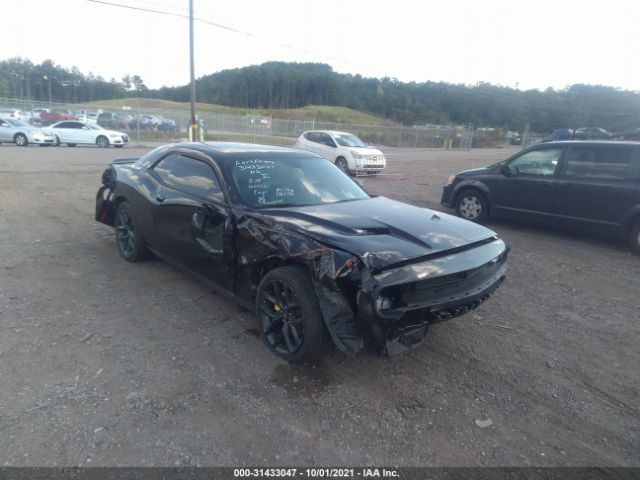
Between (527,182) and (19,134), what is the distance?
24.5 meters

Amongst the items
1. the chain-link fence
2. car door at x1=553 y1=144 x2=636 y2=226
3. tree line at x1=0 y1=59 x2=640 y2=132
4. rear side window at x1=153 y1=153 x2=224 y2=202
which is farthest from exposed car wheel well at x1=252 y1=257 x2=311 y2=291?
tree line at x1=0 y1=59 x2=640 y2=132

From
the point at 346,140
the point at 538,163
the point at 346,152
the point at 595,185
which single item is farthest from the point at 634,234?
the point at 346,140

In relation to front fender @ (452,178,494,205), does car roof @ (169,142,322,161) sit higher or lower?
higher

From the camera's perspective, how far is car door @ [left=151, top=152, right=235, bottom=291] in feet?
12.4

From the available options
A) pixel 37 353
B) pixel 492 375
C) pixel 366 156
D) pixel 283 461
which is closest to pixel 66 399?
pixel 37 353

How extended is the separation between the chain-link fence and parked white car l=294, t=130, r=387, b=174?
1618 cm

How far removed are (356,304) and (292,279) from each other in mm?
524

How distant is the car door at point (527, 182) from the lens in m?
7.37

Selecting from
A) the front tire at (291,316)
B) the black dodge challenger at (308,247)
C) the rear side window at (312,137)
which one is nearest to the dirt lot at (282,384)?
the front tire at (291,316)

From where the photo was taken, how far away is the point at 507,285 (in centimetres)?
513

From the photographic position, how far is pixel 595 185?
22.3ft

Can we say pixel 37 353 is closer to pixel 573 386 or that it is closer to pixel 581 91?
pixel 573 386

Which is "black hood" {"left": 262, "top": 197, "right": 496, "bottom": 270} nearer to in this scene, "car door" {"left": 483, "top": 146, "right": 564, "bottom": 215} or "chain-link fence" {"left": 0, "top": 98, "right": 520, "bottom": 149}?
"car door" {"left": 483, "top": 146, "right": 564, "bottom": 215}

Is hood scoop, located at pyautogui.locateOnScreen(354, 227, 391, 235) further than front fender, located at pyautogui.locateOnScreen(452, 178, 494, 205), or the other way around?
front fender, located at pyautogui.locateOnScreen(452, 178, 494, 205)
